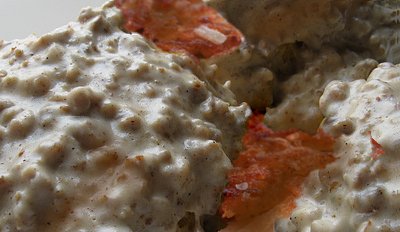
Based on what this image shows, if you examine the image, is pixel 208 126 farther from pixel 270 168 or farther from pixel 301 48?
pixel 301 48

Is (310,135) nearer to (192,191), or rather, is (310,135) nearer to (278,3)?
(278,3)

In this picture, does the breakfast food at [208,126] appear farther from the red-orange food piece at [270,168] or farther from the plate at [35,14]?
the plate at [35,14]

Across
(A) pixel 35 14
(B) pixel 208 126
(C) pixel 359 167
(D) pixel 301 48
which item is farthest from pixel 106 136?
(A) pixel 35 14

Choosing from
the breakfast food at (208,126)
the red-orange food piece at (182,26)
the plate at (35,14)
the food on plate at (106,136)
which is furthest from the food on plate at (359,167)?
the plate at (35,14)

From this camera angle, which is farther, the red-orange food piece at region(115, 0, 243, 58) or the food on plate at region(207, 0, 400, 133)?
the red-orange food piece at region(115, 0, 243, 58)

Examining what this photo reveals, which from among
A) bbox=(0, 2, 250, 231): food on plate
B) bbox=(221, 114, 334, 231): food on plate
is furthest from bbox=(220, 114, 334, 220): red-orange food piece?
bbox=(0, 2, 250, 231): food on plate

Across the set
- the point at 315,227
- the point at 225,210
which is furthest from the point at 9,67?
the point at 315,227

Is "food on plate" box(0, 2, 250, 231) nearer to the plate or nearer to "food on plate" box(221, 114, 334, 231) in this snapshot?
"food on plate" box(221, 114, 334, 231)
